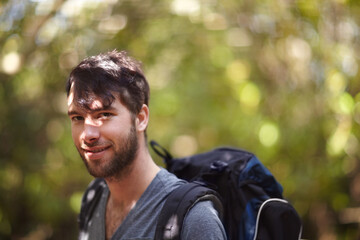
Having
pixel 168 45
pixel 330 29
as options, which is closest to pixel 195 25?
pixel 168 45

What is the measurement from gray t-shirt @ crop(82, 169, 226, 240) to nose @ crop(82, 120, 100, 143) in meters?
0.31

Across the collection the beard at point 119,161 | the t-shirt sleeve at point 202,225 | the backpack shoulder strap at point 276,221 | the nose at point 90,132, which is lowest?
the backpack shoulder strap at point 276,221

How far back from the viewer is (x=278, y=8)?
4371mm

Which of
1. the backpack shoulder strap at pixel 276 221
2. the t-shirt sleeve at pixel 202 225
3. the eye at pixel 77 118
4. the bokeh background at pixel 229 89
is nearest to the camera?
the t-shirt sleeve at pixel 202 225

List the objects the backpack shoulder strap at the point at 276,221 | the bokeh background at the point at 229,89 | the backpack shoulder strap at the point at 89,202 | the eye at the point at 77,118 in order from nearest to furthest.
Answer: the backpack shoulder strap at the point at 276,221
the eye at the point at 77,118
the backpack shoulder strap at the point at 89,202
the bokeh background at the point at 229,89

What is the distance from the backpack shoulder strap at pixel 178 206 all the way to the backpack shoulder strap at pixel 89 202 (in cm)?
58

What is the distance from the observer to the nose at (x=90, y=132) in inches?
69.9

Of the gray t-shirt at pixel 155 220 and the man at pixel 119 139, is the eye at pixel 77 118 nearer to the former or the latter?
the man at pixel 119 139

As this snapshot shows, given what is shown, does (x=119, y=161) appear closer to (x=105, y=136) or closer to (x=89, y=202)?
(x=105, y=136)

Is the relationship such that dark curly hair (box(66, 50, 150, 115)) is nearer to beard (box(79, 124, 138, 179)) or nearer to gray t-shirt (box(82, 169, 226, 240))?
beard (box(79, 124, 138, 179))

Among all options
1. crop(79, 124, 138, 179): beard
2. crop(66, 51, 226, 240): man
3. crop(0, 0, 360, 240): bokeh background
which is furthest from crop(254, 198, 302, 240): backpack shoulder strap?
crop(0, 0, 360, 240): bokeh background

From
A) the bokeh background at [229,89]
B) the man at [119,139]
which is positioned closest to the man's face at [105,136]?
the man at [119,139]

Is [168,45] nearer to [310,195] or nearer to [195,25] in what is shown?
[195,25]

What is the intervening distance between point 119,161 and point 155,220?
278 millimetres
